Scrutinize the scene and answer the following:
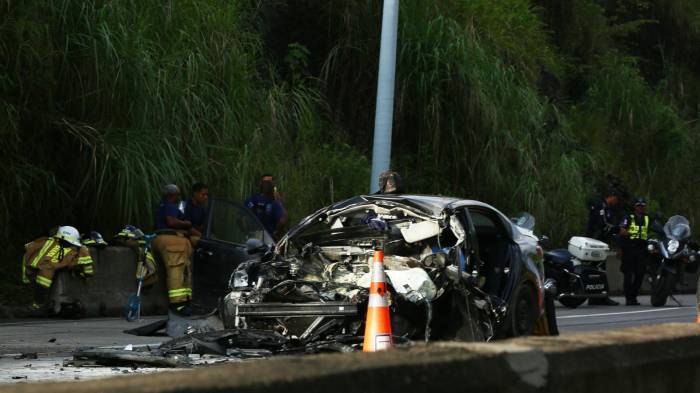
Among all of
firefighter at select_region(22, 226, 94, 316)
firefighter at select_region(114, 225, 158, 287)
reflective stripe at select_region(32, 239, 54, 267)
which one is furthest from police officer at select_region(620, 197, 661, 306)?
reflective stripe at select_region(32, 239, 54, 267)

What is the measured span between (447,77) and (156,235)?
890 centimetres

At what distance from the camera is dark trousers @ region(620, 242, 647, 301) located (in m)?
21.8

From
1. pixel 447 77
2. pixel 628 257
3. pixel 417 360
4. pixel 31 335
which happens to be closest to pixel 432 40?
pixel 447 77

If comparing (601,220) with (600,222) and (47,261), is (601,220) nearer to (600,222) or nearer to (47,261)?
(600,222)

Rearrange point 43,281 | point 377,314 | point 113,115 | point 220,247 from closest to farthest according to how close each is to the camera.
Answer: point 377,314 → point 220,247 → point 43,281 → point 113,115

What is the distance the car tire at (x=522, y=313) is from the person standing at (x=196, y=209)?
5.04 m

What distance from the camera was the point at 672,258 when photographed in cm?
2170

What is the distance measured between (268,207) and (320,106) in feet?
23.7

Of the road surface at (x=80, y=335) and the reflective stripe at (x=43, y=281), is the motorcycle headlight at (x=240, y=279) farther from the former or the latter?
the reflective stripe at (x=43, y=281)

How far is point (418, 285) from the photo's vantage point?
10711 millimetres

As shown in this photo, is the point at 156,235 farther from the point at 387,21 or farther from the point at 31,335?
the point at 387,21

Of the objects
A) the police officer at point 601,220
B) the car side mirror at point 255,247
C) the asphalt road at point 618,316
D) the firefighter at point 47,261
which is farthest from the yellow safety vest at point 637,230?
the car side mirror at point 255,247

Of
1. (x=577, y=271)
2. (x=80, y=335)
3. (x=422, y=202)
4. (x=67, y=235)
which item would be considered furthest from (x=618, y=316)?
(x=80, y=335)

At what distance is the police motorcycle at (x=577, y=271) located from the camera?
66.4ft
